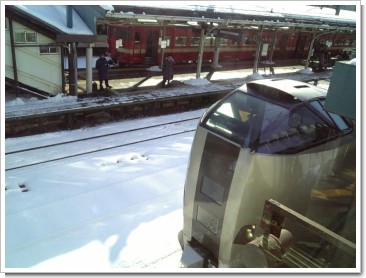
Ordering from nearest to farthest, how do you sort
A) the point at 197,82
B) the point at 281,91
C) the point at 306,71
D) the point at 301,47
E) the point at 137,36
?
the point at 281,91, the point at 197,82, the point at 137,36, the point at 306,71, the point at 301,47

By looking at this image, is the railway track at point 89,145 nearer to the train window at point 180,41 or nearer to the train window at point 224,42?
the train window at point 180,41

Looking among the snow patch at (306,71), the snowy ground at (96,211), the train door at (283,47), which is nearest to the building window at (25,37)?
the snowy ground at (96,211)

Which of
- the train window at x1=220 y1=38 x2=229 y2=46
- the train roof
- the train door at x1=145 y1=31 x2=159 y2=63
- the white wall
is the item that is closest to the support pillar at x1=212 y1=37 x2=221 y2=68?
the train window at x1=220 y1=38 x2=229 y2=46

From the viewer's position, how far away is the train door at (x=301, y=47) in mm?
23281

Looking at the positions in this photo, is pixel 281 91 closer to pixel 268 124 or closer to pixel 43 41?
pixel 268 124

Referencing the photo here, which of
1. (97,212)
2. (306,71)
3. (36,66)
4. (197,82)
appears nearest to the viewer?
(97,212)

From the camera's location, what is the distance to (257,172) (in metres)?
3.57

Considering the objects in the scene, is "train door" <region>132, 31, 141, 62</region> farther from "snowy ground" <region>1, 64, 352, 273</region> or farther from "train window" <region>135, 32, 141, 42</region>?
"snowy ground" <region>1, 64, 352, 273</region>

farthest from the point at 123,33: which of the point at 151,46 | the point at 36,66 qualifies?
the point at 36,66

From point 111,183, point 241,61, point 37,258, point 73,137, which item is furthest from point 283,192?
point 241,61

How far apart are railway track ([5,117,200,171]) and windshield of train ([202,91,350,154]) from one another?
16.8ft

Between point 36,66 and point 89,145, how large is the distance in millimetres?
3558

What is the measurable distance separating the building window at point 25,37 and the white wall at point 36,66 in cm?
8

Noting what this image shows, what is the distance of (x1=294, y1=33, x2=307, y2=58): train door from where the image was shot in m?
23.3
